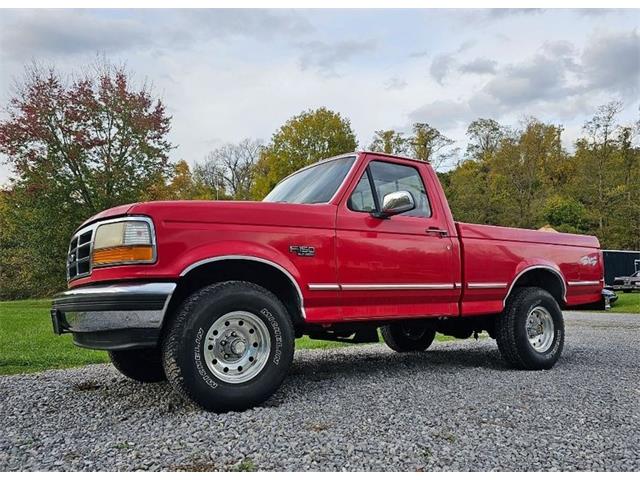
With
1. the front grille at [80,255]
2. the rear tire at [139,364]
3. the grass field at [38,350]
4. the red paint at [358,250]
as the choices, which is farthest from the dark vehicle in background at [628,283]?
the front grille at [80,255]

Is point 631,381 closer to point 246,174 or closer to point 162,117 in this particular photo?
point 162,117

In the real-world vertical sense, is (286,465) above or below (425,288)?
below

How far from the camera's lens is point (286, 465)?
109 inches

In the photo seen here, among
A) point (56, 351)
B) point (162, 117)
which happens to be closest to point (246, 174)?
point (162, 117)

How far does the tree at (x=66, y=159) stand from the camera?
1683 cm

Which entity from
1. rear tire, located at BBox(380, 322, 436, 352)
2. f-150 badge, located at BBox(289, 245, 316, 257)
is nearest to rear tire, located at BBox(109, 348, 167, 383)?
f-150 badge, located at BBox(289, 245, 316, 257)

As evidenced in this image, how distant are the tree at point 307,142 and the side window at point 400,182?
2693 centimetres

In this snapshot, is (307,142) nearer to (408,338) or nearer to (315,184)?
(408,338)

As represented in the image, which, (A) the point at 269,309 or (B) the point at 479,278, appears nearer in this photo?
(A) the point at 269,309

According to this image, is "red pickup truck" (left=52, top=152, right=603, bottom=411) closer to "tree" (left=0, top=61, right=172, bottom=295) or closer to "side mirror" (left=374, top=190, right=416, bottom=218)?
"side mirror" (left=374, top=190, right=416, bottom=218)

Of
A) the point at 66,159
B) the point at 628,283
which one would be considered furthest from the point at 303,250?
the point at 628,283

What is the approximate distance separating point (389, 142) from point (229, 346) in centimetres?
3450

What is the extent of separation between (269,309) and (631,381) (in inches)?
142

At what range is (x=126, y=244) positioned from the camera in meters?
3.65
